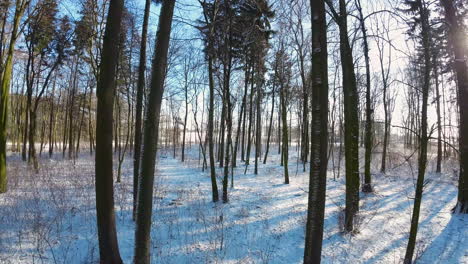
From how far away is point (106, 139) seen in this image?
3639 millimetres

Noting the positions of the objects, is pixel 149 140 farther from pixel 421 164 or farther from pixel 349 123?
pixel 349 123

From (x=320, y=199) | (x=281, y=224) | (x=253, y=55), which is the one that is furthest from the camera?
(x=253, y=55)

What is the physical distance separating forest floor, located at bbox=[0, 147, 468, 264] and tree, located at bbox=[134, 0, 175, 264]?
1.62 meters

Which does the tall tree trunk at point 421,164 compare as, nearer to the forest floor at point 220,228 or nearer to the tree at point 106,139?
the forest floor at point 220,228

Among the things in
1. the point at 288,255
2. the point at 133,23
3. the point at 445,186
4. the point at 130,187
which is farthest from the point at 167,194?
the point at 445,186

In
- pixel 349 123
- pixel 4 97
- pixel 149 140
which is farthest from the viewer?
pixel 4 97

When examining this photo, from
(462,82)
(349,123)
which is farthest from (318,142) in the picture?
(462,82)

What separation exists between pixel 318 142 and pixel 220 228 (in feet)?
12.1

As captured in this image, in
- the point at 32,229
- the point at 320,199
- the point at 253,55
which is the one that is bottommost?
the point at 32,229

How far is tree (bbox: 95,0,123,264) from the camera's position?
11.7ft

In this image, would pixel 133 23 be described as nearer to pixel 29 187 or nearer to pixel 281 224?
pixel 29 187

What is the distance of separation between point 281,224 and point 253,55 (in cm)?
765

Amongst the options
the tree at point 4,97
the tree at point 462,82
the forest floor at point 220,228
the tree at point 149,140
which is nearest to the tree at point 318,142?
the forest floor at point 220,228

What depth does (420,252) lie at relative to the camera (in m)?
4.77
